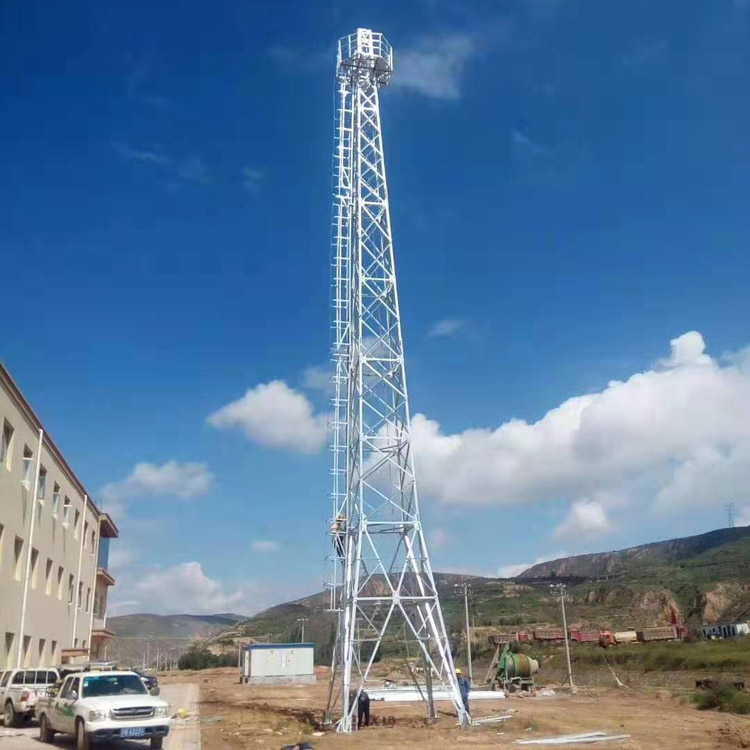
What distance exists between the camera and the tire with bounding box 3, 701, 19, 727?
20.9m

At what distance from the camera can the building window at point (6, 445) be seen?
26.4m

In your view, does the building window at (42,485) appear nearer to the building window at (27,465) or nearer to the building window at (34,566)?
the building window at (27,465)

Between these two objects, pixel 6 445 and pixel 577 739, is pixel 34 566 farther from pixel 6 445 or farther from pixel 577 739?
pixel 577 739

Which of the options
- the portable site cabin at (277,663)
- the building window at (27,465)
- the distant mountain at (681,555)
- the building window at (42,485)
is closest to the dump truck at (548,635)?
the portable site cabin at (277,663)

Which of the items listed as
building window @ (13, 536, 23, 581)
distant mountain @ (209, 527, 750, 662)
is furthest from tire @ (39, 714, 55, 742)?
distant mountain @ (209, 527, 750, 662)

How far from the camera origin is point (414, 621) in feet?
69.7

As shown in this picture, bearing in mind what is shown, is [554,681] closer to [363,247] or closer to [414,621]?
[414,621]

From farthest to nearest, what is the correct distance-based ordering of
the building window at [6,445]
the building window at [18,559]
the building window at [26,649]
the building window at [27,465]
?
the building window at [26,649] < the building window at [27,465] < the building window at [18,559] < the building window at [6,445]

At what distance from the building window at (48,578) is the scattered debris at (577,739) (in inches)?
889

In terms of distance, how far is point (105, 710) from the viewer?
15.3 m

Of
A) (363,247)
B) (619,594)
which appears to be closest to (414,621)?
(363,247)

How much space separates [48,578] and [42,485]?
14.0ft

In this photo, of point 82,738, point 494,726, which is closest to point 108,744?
point 82,738

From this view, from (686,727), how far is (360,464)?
10.8 metres
